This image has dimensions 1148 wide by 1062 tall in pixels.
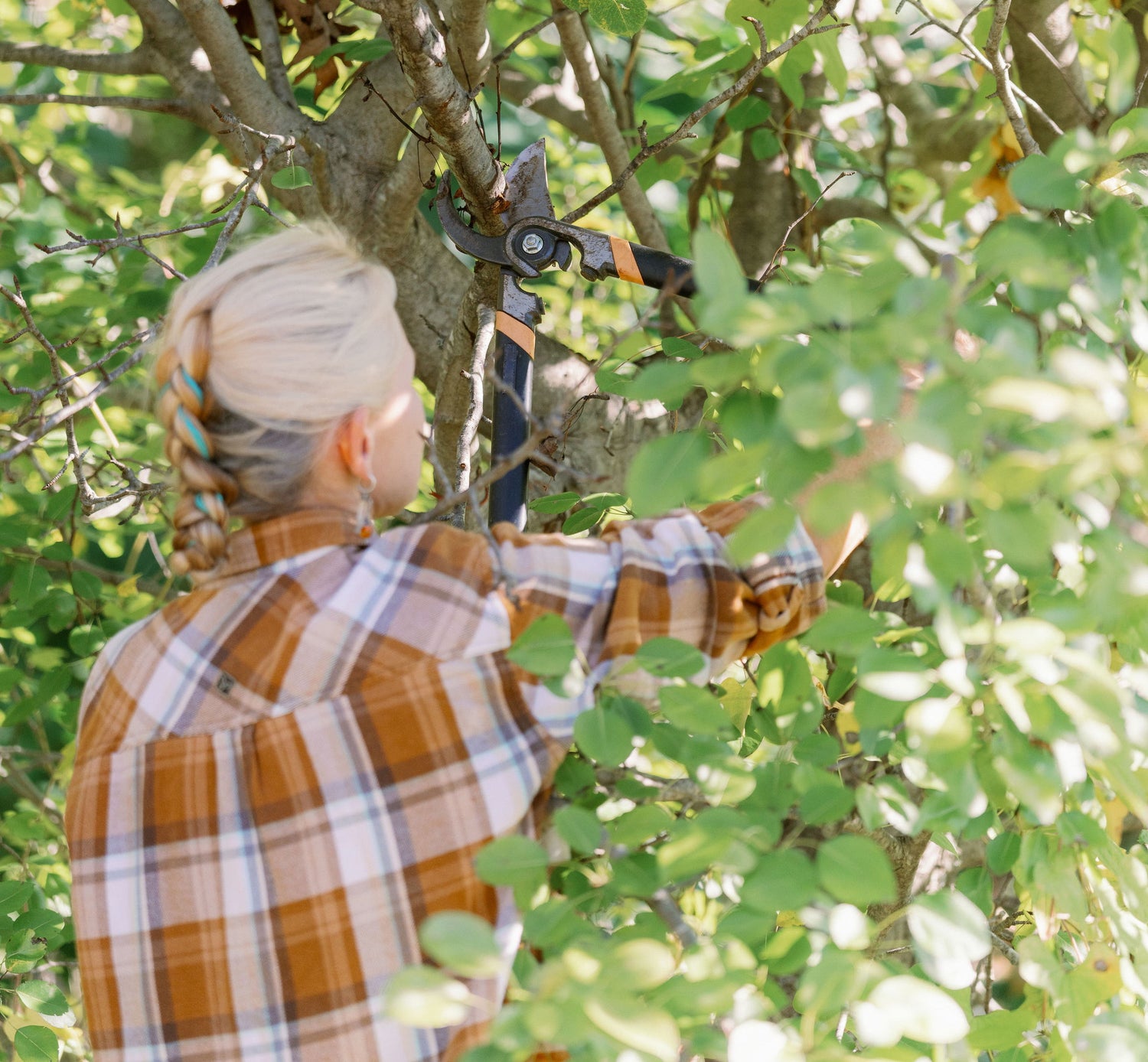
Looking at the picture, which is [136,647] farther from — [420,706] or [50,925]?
[50,925]

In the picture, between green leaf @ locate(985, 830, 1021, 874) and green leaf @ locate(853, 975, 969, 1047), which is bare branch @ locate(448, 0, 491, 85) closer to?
green leaf @ locate(985, 830, 1021, 874)

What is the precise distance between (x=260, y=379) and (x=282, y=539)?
0.13 meters

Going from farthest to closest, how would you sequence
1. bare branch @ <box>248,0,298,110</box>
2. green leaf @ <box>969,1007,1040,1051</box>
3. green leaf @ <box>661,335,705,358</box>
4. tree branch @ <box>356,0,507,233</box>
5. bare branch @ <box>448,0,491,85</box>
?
1. bare branch @ <box>248,0,298,110</box>
2. bare branch @ <box>448,0,491,85</box>
3. green leaf @ <box>661,335,705,358</box>
4. tree branch @ <box>356,0,507,233</box>
5. green leaf @ <box>969,1007,1040,1051</box>

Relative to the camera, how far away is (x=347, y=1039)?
2.84 feet

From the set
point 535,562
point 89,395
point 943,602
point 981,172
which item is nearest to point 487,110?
point 981,172

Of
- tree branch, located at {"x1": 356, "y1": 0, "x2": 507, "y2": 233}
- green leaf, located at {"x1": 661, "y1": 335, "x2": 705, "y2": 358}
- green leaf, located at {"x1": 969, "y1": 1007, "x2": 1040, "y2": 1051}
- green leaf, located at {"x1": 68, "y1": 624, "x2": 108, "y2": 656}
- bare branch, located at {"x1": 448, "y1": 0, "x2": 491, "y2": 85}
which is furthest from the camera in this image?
green leaf, located at {"x1": 68, "y1": 624, "x2": 108, "y2": 656}

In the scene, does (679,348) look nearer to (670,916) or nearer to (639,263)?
(639,263)

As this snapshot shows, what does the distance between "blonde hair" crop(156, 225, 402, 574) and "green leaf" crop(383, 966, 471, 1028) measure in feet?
1.47

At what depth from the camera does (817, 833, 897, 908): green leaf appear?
631 millimetres

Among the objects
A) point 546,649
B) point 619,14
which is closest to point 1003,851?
point 546,649

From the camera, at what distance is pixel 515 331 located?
4.00ft

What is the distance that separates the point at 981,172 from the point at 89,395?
139 centimetres

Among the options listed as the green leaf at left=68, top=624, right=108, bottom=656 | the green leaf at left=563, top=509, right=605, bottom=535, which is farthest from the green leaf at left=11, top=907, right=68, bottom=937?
the green leaf at left=563, top=509, right=605, bottom=535

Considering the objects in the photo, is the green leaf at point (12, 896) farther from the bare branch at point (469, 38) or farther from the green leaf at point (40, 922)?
the bare branch at point (469, 38)
